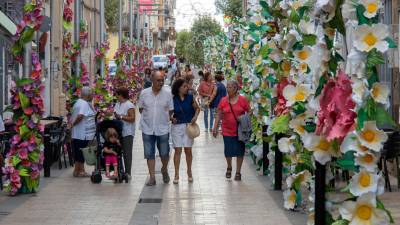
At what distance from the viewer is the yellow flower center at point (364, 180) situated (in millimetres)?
6684

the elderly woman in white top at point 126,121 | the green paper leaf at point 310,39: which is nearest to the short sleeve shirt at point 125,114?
the elderly woman in white top at point 126,121

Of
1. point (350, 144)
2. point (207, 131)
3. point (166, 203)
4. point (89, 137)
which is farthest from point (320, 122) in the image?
point (207, 131)

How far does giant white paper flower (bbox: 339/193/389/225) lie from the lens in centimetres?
668

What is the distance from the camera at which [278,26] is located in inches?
513

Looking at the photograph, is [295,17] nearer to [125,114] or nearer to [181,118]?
[181,118]

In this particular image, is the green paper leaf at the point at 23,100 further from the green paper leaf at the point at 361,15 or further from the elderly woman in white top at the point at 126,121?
the green paper leaf at the point at 361,15

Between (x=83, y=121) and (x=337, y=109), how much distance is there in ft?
31.1

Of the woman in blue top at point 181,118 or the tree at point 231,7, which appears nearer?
the woman in blue top at point 181,118

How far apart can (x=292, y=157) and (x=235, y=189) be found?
3841mm

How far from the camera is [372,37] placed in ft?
21.6

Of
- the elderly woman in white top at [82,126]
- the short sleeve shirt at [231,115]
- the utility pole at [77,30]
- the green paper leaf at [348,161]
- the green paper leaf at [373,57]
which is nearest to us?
Answer: the green paper leaf at [373,57]

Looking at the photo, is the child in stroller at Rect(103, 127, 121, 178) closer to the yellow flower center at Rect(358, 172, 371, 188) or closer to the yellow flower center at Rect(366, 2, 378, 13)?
the yellow flower center at Rect(358, 172, 371, 188)

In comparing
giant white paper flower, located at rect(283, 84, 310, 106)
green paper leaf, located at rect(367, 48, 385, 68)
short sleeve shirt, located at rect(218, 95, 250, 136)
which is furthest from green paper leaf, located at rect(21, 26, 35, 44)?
green paper leaf, located at rect(367, 48, 385, 68)

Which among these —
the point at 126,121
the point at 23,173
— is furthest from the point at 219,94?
the point at 23,173
